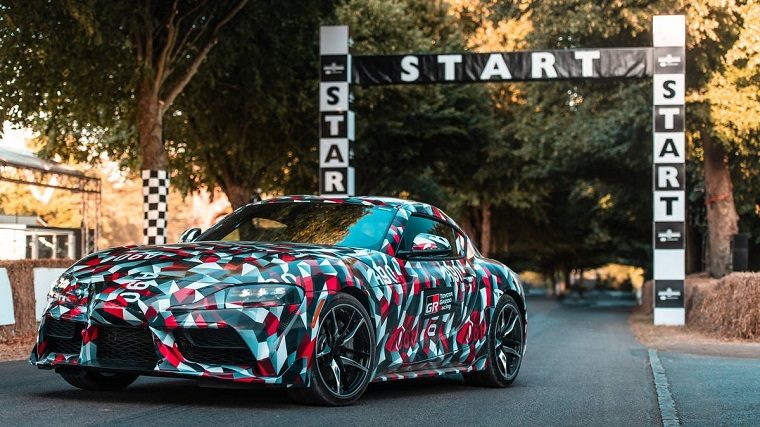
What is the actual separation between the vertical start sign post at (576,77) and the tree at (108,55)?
2.45 m

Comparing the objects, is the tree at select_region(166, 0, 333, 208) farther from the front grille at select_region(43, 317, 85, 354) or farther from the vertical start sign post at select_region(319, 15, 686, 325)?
the front grille at select_region(43, 317, 85, 354)

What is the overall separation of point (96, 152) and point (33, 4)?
57.3ft

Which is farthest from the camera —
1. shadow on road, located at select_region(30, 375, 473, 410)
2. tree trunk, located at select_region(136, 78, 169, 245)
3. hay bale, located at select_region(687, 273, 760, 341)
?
tree trunk, located at select_region(136, 78, 169, 245)

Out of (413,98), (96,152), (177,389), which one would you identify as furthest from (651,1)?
(177,389)

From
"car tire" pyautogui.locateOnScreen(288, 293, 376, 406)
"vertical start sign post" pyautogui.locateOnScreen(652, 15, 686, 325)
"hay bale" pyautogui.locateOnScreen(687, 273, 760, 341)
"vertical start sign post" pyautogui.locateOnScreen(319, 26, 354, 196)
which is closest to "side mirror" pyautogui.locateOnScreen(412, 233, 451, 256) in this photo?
"car tire" pyautogui.locateOnScreen(288, 293, 376, 406)

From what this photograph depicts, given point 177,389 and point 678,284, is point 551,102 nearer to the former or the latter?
point 678,284

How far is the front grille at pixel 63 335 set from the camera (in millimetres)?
7902

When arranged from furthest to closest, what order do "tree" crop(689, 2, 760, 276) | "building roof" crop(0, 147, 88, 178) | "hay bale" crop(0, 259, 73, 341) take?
"building roof" crop(0, 147, 88, 178)
"tree" crop(689, 2, 760, 276)
"hay bale" crop(0, 259, 73, 341)

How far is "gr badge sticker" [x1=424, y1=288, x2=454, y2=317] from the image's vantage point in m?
9.34

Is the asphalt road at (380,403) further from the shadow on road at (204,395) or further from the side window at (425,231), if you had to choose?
the side window at (425,231)

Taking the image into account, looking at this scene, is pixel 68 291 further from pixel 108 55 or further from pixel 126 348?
pixel 108 55

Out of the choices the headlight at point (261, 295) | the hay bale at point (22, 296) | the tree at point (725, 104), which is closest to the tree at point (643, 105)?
the tree at point (725, 104)

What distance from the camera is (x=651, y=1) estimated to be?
28.8 meters

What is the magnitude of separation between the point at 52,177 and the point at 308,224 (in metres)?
28.0
